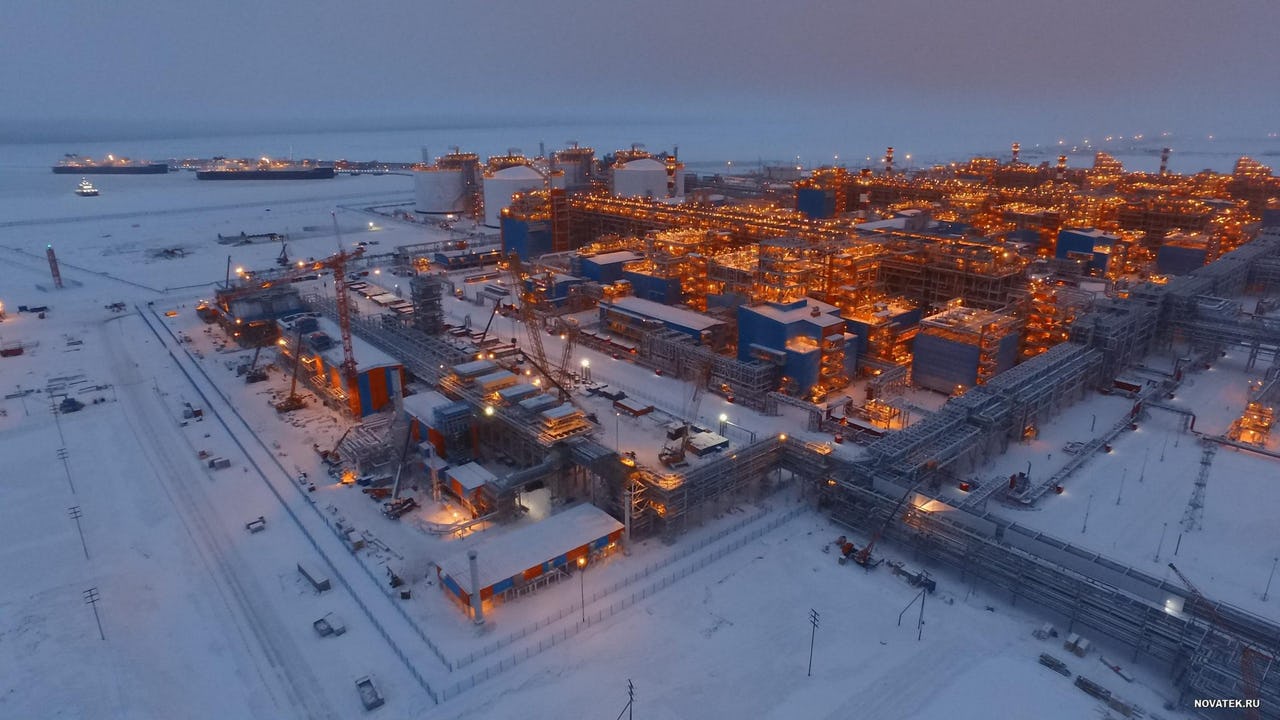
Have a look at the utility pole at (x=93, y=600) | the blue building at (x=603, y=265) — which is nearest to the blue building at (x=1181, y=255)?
the blue building at (x=603, y=265)

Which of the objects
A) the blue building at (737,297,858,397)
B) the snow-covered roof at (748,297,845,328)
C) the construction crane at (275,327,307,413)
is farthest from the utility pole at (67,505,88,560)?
the snow-covered roof at (748,297,845,328)

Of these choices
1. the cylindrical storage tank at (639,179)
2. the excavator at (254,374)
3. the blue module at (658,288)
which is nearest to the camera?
the excavator at (254,374)

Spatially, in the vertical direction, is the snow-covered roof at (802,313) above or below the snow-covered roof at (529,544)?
above

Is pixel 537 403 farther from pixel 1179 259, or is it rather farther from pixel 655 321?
pixel 1179 259

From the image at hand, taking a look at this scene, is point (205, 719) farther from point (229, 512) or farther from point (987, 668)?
point (987, 668)

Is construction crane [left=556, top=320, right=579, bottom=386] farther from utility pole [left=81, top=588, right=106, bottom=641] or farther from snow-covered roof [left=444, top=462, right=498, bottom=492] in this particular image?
utility pole [left=81, top=588, right=106, bottom=641]

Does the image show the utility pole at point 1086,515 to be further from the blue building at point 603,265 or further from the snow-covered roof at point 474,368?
the blue building at point 603,265

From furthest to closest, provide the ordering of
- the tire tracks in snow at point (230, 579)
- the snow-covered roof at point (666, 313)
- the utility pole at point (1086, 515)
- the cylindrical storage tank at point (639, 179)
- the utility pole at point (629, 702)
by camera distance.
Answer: the cylindrical storage tank at point (639, 179), the snow-covered roof at point (666, 313), the utility pole at point (1086, 515), the tire tracks in snow at point (230, 579), the utility pole at point (629, 702)
